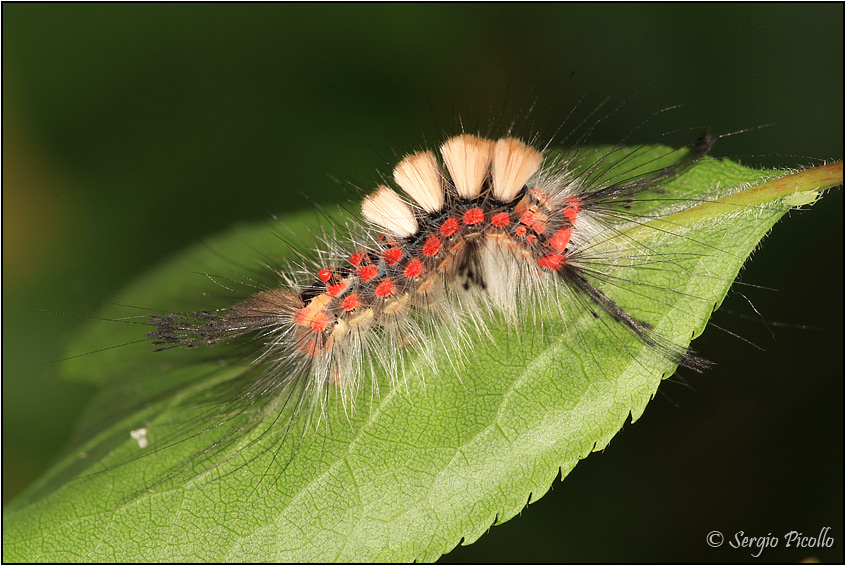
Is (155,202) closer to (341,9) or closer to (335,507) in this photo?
(341,9)

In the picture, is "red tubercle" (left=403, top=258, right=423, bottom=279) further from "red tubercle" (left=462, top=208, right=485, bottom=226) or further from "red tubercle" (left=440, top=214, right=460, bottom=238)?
"red tubercle" (left=462, top=208, right=485, bottom=226)

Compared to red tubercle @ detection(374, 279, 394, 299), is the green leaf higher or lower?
lower

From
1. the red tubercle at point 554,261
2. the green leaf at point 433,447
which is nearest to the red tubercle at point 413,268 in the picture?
the green leaf at point 433,447

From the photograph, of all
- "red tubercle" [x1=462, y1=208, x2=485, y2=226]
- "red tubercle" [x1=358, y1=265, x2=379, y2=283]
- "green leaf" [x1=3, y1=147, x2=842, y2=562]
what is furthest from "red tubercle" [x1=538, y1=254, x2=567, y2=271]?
"red tubercle" [x1=358, y1=265, x2=379, y2=283]

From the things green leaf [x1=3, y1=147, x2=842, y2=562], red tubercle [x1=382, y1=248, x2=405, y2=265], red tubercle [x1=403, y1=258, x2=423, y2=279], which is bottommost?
green leaf [x1=3, y1=147, x2=842, y2=562]

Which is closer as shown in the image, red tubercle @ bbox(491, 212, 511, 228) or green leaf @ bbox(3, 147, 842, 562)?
green leaf @ bbox(3, 147, 842, 562)

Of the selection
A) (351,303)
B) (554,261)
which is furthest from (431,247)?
(554,261)

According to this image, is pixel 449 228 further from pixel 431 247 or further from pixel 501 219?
pixel 501 219

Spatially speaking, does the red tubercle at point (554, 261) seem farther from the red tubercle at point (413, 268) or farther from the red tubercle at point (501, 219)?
the red tubercle at point (413, 268)
